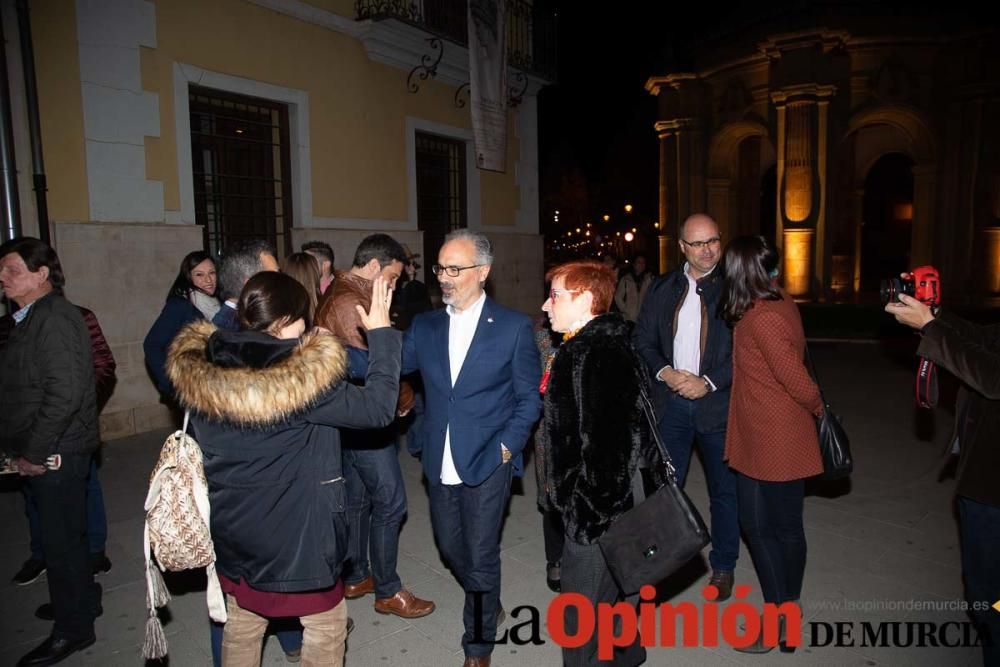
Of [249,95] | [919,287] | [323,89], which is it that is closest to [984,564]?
[919,287]

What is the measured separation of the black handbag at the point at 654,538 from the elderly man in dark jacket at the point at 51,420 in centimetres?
280

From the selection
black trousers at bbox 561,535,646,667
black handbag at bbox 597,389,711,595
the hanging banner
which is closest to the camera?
black handbag at bbox 597,389,711,595

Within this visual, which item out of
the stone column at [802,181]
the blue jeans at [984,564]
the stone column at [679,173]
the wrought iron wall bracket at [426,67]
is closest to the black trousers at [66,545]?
the blue jeans at [984,564]

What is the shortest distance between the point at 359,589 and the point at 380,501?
0.73m

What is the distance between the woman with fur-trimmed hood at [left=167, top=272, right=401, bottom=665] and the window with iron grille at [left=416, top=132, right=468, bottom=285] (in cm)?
929

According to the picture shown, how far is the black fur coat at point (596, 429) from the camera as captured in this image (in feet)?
9.04

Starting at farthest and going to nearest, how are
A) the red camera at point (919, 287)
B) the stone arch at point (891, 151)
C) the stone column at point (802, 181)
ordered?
the stone arch at point (891, 151) → the stone column at point (802, 181) → the red camera at point (919, 287)

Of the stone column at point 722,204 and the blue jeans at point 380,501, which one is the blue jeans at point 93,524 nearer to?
the blue jeans at point 380,501

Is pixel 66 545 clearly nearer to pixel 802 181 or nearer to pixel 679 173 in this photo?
pixel 802 181

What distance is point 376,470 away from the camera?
3.81 m

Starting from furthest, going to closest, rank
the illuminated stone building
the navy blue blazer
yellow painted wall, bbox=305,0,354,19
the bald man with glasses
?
1. the illuminated stone building
2. yellow painted wall, bbox=305,0,354,19
3. the bald man with glasses
4. the navy blue blazer

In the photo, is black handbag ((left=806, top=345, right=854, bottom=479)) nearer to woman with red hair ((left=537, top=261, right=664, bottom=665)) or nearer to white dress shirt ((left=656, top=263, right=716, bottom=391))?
white dress shirt ((left=656, top=263, right=716, bottom=391))

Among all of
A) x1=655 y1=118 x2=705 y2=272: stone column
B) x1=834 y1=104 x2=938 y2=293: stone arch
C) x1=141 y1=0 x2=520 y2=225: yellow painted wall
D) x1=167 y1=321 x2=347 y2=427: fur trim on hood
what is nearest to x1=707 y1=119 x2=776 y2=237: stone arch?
x1=655 y1=118 x2=705 y2=272: stone column

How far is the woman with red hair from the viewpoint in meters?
2.76
